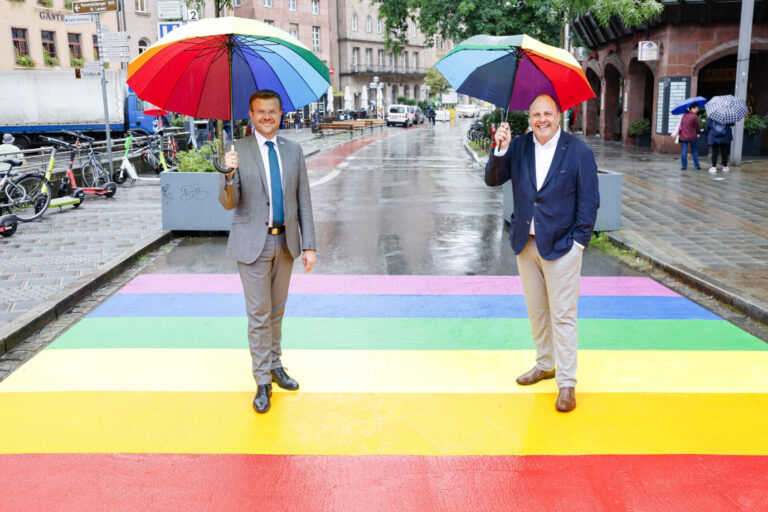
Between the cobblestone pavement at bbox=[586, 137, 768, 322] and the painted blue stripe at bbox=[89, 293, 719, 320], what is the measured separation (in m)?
0.72

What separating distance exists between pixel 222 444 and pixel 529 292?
2.04 metres

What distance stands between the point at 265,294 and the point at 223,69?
4.62ft

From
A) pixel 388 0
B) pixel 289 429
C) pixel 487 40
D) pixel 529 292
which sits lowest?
pixel 289 429

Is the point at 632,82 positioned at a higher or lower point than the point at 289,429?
higher

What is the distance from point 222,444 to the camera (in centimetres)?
380

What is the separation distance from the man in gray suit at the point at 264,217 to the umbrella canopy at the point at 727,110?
1357cm

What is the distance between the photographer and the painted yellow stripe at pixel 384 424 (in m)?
3.76

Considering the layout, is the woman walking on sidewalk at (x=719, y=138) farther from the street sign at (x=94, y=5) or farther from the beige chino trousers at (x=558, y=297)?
the beige chino trousers at (x=558, y=297)

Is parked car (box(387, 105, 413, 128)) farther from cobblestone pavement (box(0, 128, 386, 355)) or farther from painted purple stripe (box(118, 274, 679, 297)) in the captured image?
painted purple stripe (box(118, 274, 679, 297))

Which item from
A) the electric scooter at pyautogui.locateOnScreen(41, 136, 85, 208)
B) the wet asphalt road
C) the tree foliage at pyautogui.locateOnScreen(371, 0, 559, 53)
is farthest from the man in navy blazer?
the tree foliage at pyautogui.locateOnScreen(371, 0, 559, 53)

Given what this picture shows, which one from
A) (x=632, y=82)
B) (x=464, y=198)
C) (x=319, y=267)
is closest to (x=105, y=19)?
(x=632, y=82)

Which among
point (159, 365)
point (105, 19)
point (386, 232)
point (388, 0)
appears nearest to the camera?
point (159, 365)

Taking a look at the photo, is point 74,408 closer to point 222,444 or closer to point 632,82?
point 222,444

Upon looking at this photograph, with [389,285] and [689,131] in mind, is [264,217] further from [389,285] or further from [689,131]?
[689,131]
